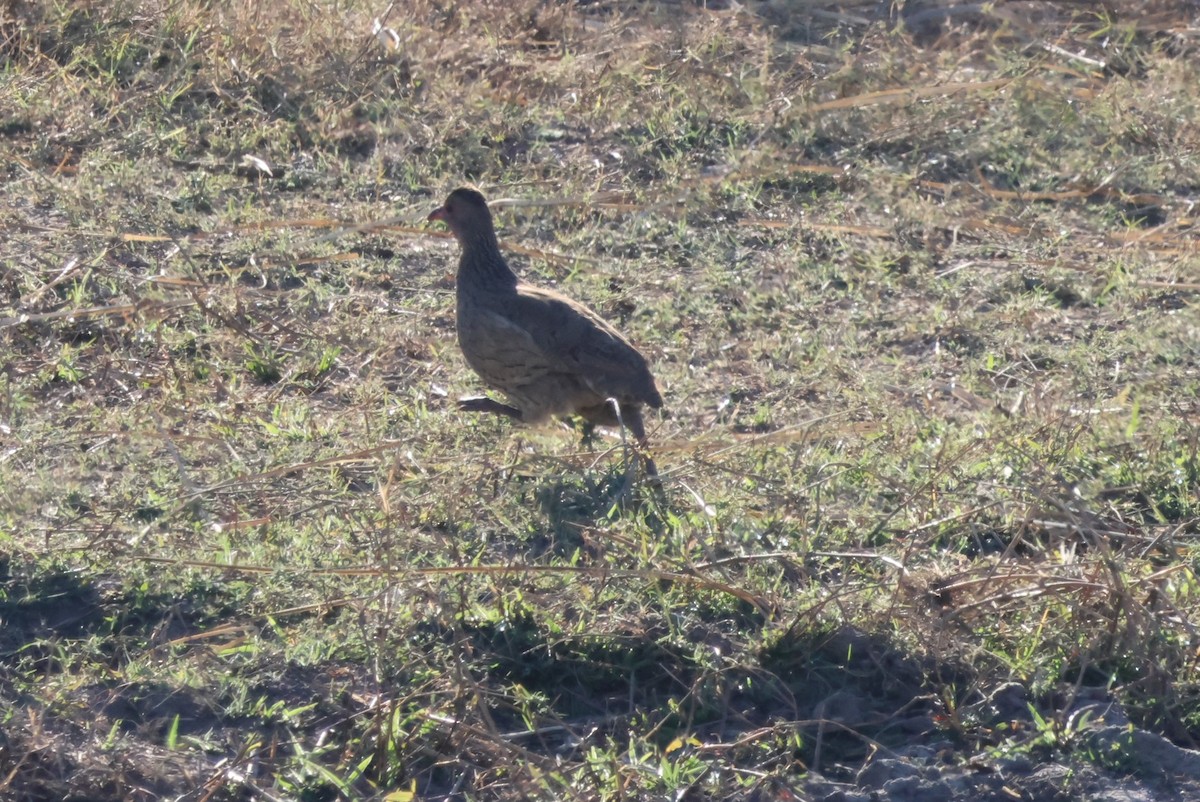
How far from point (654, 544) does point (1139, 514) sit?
5.71 ft

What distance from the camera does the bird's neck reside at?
6.66 meters

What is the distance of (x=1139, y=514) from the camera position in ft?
18.6

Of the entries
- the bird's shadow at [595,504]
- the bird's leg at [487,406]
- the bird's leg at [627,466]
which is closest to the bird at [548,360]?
the bird's leg at [487,406]

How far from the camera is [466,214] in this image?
689 centimetres

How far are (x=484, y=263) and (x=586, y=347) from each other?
72 centimetres

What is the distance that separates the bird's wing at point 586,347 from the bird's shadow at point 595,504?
447 mm

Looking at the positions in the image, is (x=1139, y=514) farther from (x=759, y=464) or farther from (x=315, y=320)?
(x=315, y=320)

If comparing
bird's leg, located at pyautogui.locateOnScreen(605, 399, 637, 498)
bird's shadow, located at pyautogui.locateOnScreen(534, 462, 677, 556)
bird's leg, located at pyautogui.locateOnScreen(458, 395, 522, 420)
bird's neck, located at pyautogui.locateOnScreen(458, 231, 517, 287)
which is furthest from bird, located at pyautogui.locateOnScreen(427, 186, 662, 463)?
bird's shadow, located at pyautogui.locateOnScreen(534, 462, 677, 556)

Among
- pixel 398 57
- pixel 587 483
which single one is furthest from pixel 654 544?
pixel 398 57

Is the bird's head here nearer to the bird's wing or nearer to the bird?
the bird

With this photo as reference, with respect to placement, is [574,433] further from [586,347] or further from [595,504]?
[595,504]

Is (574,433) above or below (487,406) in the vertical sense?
below

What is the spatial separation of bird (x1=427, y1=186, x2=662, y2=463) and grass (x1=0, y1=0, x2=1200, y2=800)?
17 centimetres

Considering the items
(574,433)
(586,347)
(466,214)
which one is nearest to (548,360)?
(586,347)
